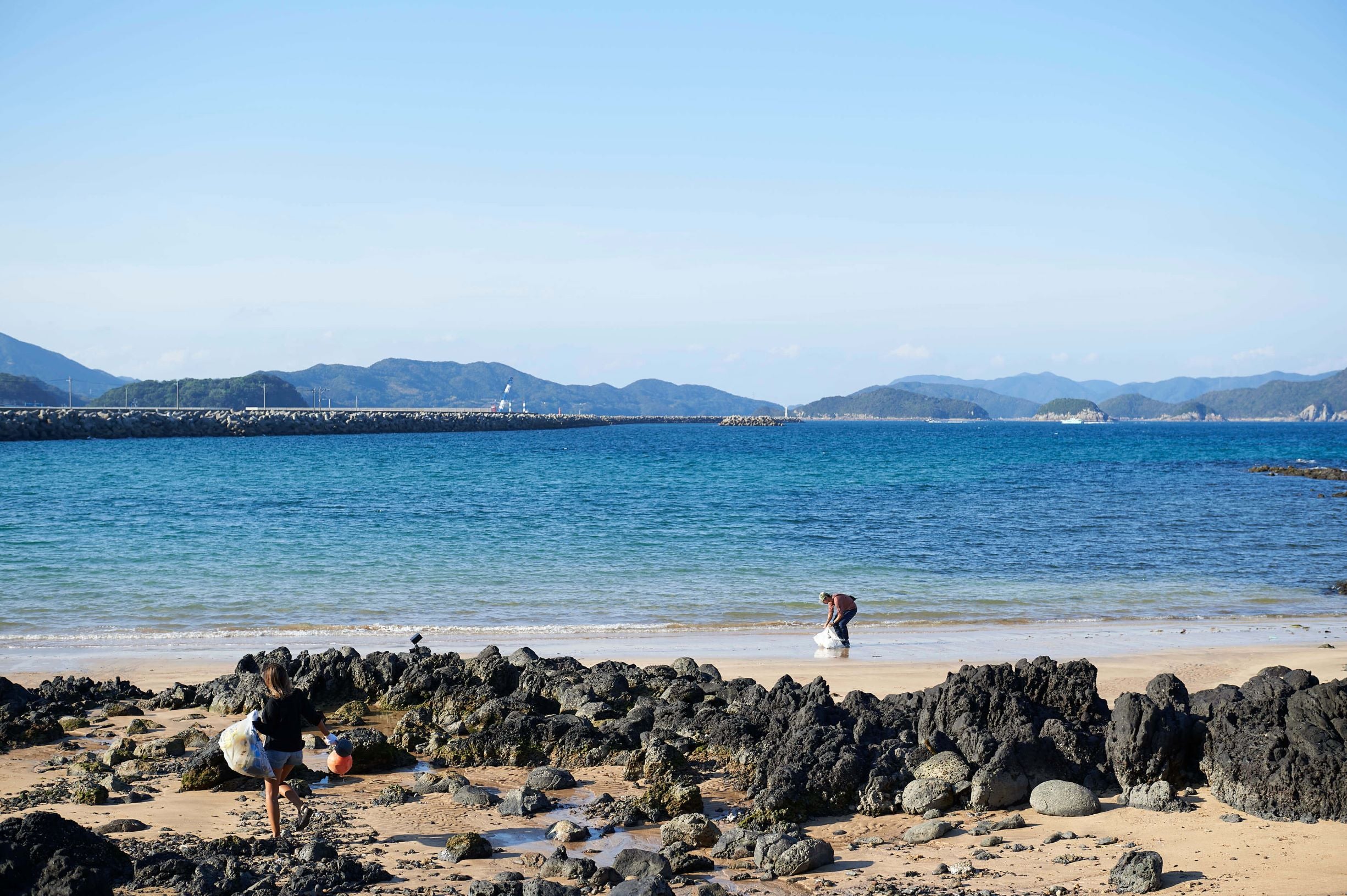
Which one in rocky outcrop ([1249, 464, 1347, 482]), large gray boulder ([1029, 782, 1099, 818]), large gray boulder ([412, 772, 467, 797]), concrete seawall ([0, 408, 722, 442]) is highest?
concrete seawall ([0, 408, 722, 442])

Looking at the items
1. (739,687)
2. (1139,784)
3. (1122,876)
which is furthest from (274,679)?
(1139,784)

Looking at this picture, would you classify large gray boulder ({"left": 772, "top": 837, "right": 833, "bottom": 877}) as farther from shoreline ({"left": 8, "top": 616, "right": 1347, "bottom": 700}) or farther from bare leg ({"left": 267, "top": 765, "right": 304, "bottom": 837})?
shoreline ({"left": 8, "top": 616, "right": 1347, "bottom": 700})

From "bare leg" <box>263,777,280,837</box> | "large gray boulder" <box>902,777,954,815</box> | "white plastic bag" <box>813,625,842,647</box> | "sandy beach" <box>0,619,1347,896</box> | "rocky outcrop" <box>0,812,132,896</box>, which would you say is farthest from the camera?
"white plastic bag" <box>813,625,842,647</box>

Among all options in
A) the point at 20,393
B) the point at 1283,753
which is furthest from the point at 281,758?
the point at 20,393

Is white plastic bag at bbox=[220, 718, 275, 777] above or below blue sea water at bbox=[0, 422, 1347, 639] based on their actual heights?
above

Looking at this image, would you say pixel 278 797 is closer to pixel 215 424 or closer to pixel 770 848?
pixel 770 848

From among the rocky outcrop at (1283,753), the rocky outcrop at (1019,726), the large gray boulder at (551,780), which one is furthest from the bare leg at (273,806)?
the rocky outcrop at (1283,753)

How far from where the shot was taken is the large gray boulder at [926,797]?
27.4 feet

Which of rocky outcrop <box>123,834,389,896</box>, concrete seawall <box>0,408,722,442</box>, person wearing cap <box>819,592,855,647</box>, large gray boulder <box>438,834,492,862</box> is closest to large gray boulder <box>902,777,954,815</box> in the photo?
large gray boulder <box>438,834,492,862</box>

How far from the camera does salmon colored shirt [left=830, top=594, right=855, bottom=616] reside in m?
15.6

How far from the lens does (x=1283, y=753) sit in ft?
26.8

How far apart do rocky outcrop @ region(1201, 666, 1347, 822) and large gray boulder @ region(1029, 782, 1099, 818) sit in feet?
3.59

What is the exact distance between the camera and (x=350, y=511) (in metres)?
35.5

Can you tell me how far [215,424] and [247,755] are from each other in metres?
107
